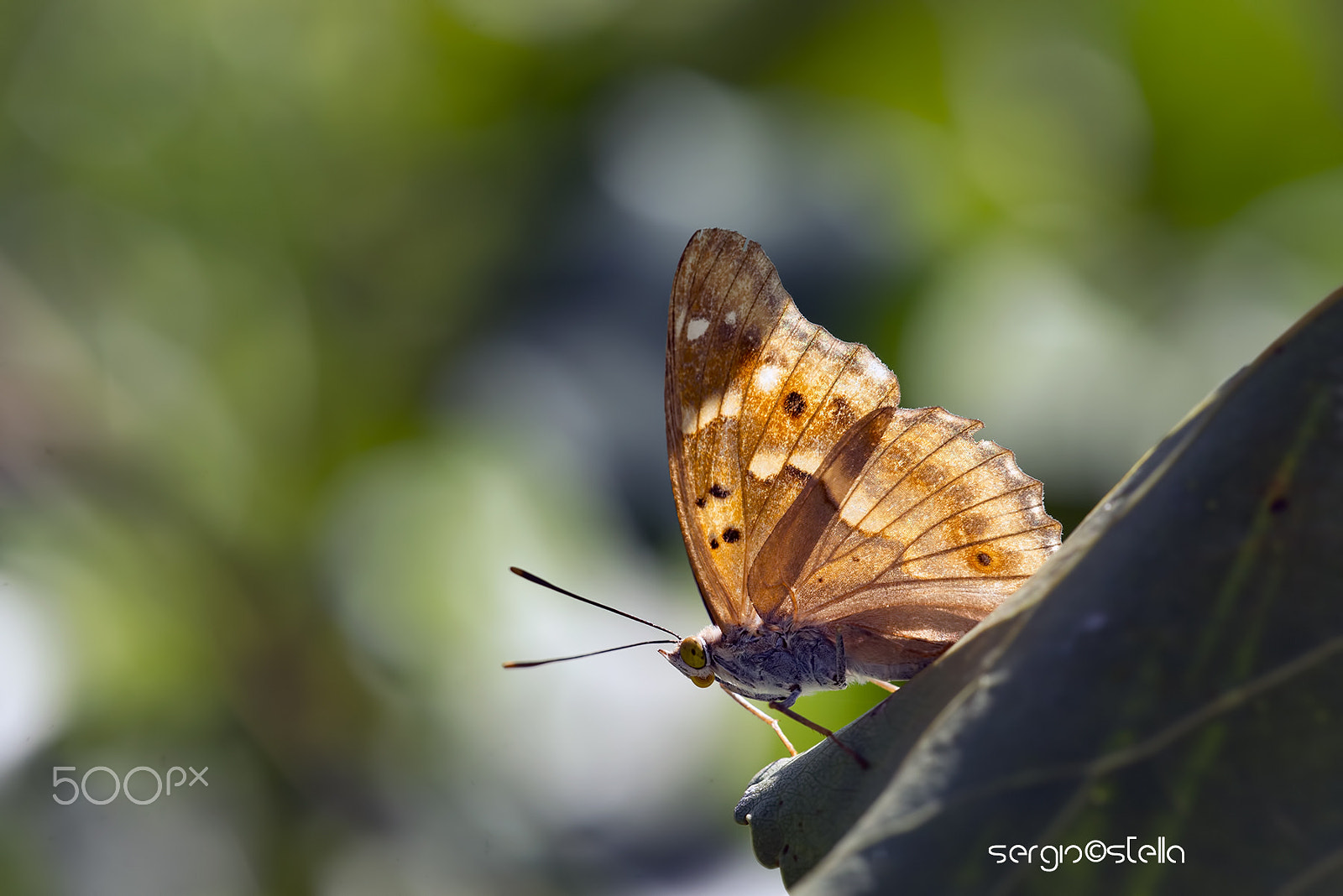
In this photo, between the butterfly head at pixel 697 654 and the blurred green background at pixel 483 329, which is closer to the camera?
the butterfly head at pixel 697 654

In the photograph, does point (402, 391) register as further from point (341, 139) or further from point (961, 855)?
point (961, 855)

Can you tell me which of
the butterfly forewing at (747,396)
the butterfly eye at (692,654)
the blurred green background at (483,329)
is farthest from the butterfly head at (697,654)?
the blurred green background at (483,329)

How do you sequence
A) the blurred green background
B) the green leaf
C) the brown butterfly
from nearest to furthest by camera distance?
the green leaf, the brown butterfly, the blurred green background

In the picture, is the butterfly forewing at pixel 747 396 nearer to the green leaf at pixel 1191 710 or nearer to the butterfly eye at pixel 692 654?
the butterfly eye at pixel 692 654

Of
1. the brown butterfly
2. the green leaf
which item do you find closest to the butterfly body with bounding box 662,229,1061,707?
the brown butterfly

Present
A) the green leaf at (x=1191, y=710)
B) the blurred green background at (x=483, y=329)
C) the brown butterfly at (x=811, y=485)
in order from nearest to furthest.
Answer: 1. the green leaf at (x=1191, y=710)
2. the brown butterfly at (x=811, y=485)
3. the blurred green background at (x=483, y=329)

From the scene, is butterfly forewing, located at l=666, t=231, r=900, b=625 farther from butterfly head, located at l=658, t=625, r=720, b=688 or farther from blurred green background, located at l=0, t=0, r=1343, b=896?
blurred green background, located at l=0, t=0, r=1343, b=896

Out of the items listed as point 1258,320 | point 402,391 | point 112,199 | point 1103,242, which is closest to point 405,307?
point 402,391
